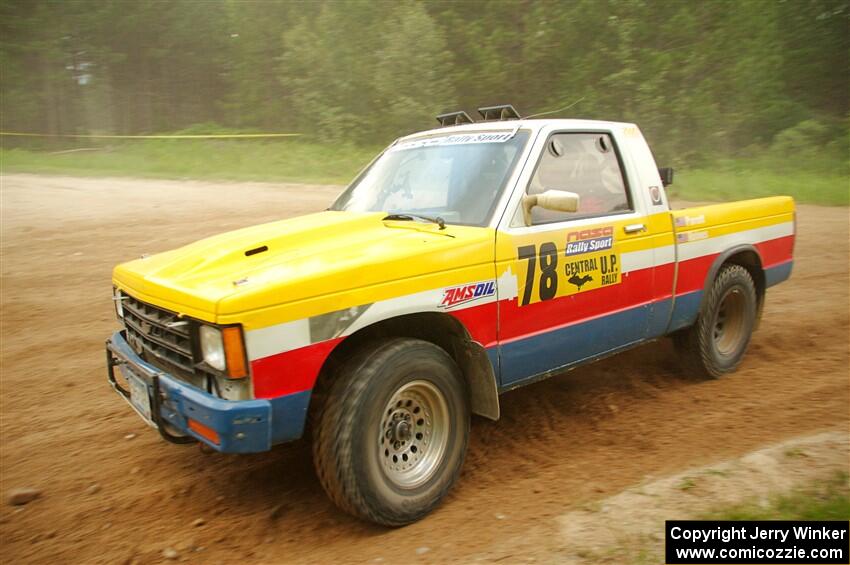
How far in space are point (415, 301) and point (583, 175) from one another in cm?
171

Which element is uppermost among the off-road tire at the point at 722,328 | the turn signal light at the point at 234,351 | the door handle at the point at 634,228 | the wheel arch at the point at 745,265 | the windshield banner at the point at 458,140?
the windshield banner at the point at 458,140

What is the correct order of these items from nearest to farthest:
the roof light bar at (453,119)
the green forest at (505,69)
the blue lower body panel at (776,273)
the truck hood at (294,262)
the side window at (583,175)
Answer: the truck hood at (294,262)
the side window at (583,175)
the roof light bar at (453,119)
the blue lower body panel at (776,273)
the green forest at (505,69)

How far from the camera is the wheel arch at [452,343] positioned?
3430 mm

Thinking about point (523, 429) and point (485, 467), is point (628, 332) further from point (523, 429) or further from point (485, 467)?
point (485, 467)

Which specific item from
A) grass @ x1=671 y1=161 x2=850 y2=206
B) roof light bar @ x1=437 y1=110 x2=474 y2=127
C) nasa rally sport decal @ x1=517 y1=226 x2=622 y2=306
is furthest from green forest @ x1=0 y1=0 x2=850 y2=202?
nasa rally sport decal @ x1=517 y1=226 x2=622 y2=306

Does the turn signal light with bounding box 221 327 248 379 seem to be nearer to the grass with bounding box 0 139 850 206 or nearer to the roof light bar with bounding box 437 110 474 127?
the roof light bar with bounding box 437 110 474 127

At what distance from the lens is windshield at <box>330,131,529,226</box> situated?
3.90 meters

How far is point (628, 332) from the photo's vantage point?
445cm

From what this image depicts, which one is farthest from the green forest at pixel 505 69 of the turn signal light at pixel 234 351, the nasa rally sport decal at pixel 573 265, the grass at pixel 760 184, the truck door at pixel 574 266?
the turn signal light at pixel 234 351

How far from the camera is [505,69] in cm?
3053

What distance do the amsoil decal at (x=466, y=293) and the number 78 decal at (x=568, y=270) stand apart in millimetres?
262

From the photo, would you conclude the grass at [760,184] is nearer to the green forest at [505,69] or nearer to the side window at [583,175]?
the green forest at [505,69]

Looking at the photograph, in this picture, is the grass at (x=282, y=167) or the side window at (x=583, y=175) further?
the grass at (x=282, y=167)

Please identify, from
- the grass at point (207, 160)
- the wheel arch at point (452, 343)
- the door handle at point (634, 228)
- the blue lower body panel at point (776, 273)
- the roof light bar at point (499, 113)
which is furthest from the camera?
the grass at point (207, 160)
